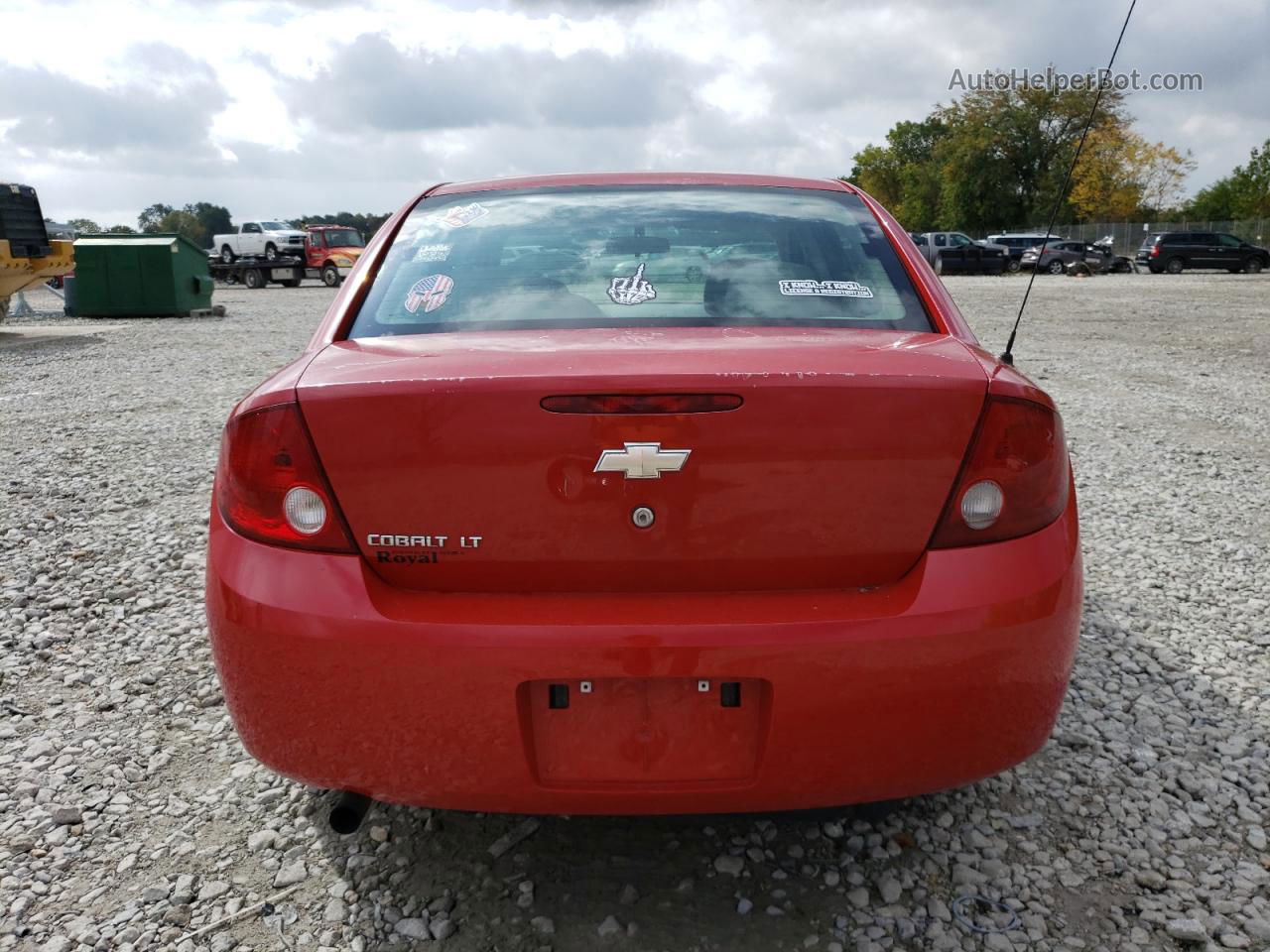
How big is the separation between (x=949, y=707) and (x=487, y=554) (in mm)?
896

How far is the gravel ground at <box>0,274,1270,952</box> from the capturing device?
2.28 meters

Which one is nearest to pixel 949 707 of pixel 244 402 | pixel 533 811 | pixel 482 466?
pixel 533 811

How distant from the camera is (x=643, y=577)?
201cm

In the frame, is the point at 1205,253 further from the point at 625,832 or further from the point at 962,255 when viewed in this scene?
the point at 625,832

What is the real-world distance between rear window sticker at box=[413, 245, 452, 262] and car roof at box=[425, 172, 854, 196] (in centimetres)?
41

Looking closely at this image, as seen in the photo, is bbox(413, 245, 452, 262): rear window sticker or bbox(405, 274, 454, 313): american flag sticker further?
bbox(413, 245, 452, 262): rear window sticker

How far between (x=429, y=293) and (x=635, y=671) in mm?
1164

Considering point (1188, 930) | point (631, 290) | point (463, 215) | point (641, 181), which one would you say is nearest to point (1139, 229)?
point (641, 181)

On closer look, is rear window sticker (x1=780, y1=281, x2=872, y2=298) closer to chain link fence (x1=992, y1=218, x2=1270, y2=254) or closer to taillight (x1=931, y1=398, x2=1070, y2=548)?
taillight (x1=931, y1=398, x2=1070, y2=548)

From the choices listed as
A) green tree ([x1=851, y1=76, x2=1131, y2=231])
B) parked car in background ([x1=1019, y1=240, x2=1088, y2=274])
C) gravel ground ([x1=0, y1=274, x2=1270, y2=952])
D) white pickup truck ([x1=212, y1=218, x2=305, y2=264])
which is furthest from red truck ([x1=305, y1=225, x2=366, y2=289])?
green tree ([x1=851, y1=76, x2=1131, y2=231])

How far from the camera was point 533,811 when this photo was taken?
6.77 feet

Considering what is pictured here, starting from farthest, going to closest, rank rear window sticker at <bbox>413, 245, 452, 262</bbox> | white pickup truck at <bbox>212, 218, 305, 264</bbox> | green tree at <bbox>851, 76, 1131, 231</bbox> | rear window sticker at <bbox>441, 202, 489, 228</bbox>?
green tree at <bbox>851, 76, 1131, 231</bbox>, white pickup truck at <bbox>212, 218, 305, 264</bbox>, rear window sticker at <bbox>441, 202, 489, 228</bbox>, rear window sticker at <bbox>413, 245, 452, 262</bbox>

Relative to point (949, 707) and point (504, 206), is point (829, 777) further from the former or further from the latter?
point (504, 206)

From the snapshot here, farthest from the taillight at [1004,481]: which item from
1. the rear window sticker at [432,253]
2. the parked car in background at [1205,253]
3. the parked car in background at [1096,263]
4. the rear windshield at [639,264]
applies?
the parked car in background at [1205,253]
